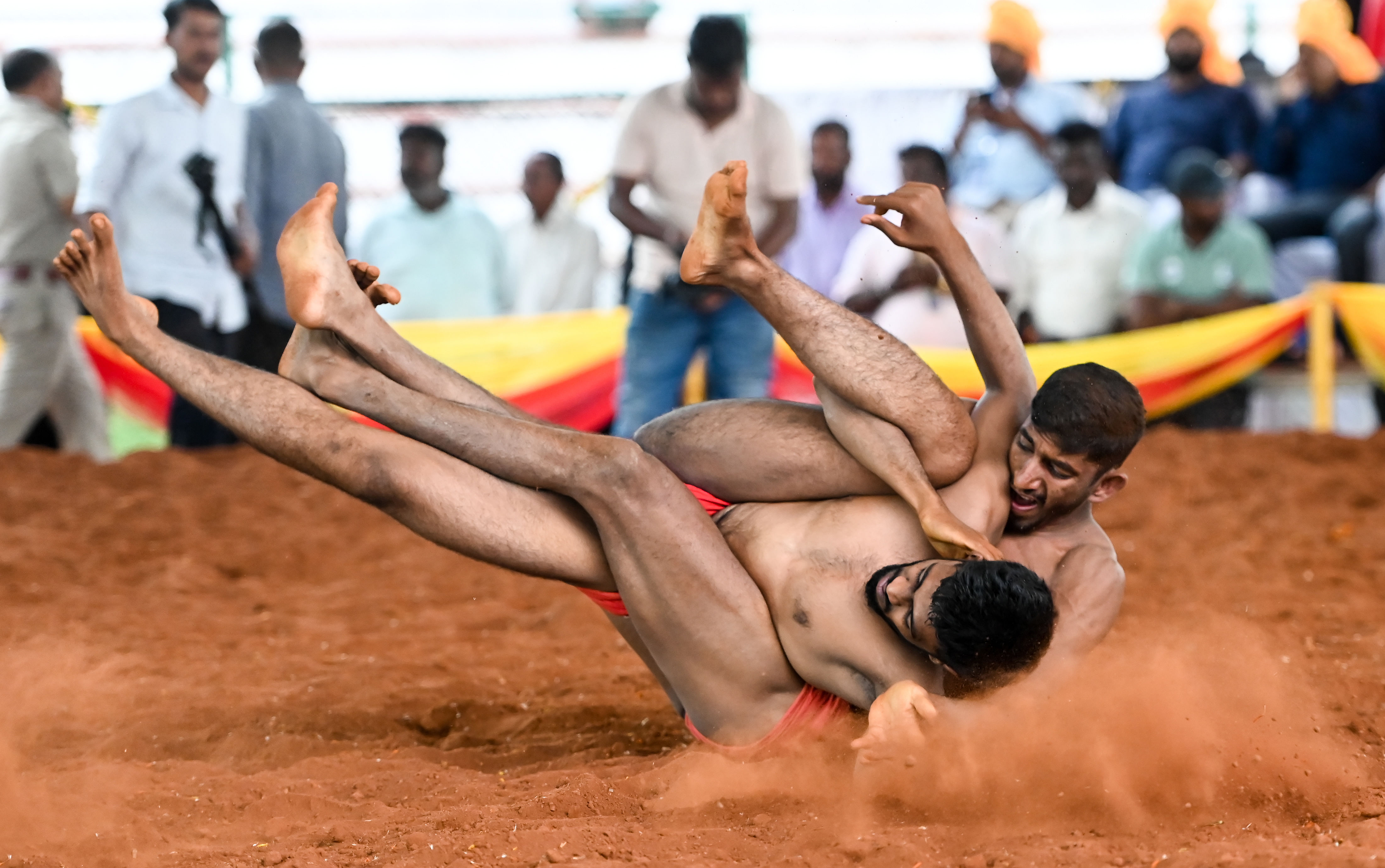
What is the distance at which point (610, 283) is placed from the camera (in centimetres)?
859

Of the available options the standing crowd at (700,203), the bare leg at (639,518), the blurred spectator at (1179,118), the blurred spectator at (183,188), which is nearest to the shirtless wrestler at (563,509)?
the bare leg at (639,518)

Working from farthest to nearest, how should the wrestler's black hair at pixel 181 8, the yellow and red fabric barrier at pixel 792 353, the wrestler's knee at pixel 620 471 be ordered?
1. the yellow and red fabric barrier at pixel 792 353
2. the wrestler's black hair at pixel 181 8
3. the wrestler's knee at pixel 620 471

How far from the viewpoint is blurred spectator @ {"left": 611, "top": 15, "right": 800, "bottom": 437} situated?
623 cm

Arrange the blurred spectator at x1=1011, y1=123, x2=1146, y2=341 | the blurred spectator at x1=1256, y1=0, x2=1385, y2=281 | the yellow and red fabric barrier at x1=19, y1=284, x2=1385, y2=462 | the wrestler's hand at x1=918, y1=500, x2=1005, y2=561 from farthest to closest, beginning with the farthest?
the blurred spectator at x1=1256, y1=0, x2=1385, y2=281 < the yellow and red fabric barrier at x1=19, y1=284, x2=1385, y2=462 < the blurred spectator at x1=1011, y1=123, x2=1146, y2=341 < the wrestler's hand at x1=918, y1=500, x2=1005, y2=561

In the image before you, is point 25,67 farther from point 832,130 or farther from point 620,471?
point 620,471

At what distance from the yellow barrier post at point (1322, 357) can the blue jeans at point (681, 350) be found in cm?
311

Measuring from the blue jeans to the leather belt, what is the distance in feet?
9.48

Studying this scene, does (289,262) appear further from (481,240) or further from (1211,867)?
(481,240)

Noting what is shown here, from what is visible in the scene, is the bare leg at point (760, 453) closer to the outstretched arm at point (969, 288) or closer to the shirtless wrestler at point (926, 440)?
the shirtless wrestler at point (926, 440)

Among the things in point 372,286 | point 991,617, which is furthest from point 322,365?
point 991,617

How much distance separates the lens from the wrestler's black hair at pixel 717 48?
5969 millimetres

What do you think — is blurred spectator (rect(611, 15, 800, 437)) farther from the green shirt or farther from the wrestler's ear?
the wrestler's ear

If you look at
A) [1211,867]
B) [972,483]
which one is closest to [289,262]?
[972,483]

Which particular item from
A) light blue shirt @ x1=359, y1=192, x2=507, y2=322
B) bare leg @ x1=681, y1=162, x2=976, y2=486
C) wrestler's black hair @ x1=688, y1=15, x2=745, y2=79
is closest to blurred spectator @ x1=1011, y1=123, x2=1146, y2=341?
wrestler's black hair @ x1=688, y1=15, x2=745, y2=79
